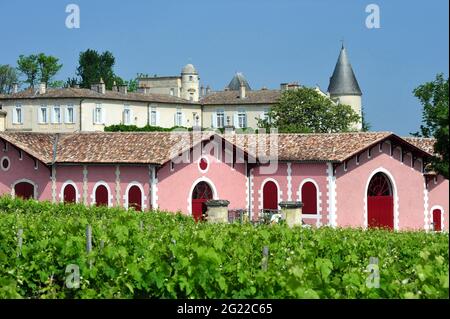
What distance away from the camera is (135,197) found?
35.3m

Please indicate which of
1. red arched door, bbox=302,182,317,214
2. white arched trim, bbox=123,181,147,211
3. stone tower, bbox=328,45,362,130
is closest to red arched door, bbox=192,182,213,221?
white arched trim, bbox=123,181,147,211

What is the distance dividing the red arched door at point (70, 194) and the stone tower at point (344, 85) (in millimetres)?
53708

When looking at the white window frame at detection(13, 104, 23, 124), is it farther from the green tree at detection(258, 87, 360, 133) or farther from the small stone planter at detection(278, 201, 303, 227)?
the small stone planter at detection(278, 201, 303, 227)

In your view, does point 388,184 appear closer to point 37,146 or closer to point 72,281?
point 37,146

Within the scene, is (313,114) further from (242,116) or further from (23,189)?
(23,189)

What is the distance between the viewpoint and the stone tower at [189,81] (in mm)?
96250

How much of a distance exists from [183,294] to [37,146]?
2503cm

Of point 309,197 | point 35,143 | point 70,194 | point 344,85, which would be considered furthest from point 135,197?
point 344,85

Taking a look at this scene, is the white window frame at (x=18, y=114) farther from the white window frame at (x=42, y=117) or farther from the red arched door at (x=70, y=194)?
the red arched door at (x=70, y=194)

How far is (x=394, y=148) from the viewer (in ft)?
121

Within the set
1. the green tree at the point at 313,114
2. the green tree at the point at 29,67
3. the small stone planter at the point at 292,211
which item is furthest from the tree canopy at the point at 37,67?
the small stone planter at the point at 292,211

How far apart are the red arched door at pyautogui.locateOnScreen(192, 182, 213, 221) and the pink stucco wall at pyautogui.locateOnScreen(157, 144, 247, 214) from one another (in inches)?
9.8

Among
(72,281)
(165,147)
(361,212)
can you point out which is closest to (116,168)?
(165,147)
